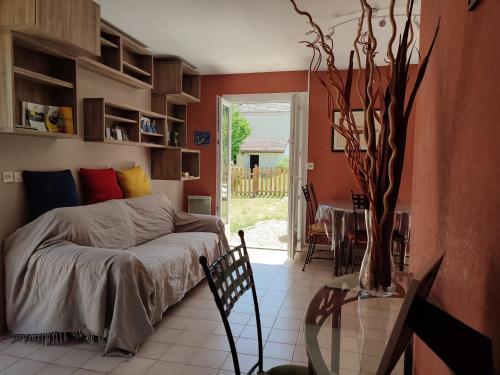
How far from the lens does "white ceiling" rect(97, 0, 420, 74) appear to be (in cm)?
300

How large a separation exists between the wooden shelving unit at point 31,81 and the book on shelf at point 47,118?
35mm

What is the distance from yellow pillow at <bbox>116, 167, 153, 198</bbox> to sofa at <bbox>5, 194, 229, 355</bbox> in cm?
85

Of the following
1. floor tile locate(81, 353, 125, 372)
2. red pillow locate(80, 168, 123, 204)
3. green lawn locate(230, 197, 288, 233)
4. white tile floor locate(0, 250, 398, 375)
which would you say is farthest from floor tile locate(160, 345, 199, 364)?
green lawn locate(230, 197, 288, 233)

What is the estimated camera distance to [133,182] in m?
4.05

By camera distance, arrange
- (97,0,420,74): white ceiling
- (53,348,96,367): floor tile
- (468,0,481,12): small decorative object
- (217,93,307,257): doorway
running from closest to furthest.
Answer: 1. (468,0,481,12): small decorative object
2. (53,348,96,367): floor tile
3. (97,0,420,74): white ceiling
4. (217,93,307,257): doorway

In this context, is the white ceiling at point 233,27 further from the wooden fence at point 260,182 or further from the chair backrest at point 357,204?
the wooden fence at point 260,182

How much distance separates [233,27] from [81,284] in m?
2.68

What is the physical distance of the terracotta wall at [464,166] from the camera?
2.62 feet

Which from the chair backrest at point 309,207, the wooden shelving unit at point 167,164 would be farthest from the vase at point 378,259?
the wooden shelving unit at point 167,164

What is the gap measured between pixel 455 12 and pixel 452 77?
21cm

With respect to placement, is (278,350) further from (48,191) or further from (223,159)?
(223,159)

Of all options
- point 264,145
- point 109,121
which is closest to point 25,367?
point 109,121

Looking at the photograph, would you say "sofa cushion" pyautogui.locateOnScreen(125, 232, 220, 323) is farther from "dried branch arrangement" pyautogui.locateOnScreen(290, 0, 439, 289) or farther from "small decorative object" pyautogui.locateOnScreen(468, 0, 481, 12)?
"small decorative object" pyautogui.locateOnScreen(468, 0, 481, 12)

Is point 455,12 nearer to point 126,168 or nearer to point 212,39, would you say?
point 212,39
